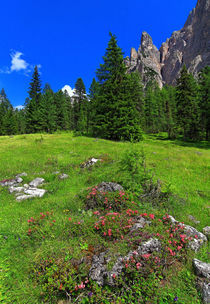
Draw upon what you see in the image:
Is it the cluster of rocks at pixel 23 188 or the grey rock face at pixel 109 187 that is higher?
the grey rock face at pixel 109 187

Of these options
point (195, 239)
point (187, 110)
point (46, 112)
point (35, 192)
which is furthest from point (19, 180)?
point (46, 112)

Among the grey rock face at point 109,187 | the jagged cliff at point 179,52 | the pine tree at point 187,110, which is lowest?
the grey rock face at point 109,187

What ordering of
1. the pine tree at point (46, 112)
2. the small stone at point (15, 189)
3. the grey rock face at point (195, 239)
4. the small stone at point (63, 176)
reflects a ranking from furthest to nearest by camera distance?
the pine tree at point (46, 112) → the small stone at point (63, 176) → the small stone at point (15, 189) → the grey rock face at point (195, 239)

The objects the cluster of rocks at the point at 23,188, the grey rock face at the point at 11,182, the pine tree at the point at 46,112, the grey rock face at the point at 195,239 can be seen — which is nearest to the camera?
the grey rock face at the point at 195,239

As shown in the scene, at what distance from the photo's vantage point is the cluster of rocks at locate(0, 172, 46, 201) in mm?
7589

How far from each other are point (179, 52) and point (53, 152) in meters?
194

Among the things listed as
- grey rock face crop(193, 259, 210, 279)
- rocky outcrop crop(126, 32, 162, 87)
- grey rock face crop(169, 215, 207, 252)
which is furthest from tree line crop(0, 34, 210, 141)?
rocky outcrop crop(126, 32, 162, 87)

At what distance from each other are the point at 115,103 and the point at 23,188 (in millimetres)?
18820

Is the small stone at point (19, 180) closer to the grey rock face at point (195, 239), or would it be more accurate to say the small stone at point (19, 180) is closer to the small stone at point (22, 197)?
the small stone at point (22, 197)

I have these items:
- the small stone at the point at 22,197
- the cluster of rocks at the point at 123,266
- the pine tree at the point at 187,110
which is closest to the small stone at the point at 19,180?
the small stone at the point at 22,197

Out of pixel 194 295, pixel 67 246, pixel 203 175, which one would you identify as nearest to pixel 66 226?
pixel 67 246

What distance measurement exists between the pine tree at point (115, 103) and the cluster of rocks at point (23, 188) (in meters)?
15.5

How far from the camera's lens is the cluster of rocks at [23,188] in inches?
299

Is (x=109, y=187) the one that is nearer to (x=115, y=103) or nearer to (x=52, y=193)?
(x=52, y=193)
